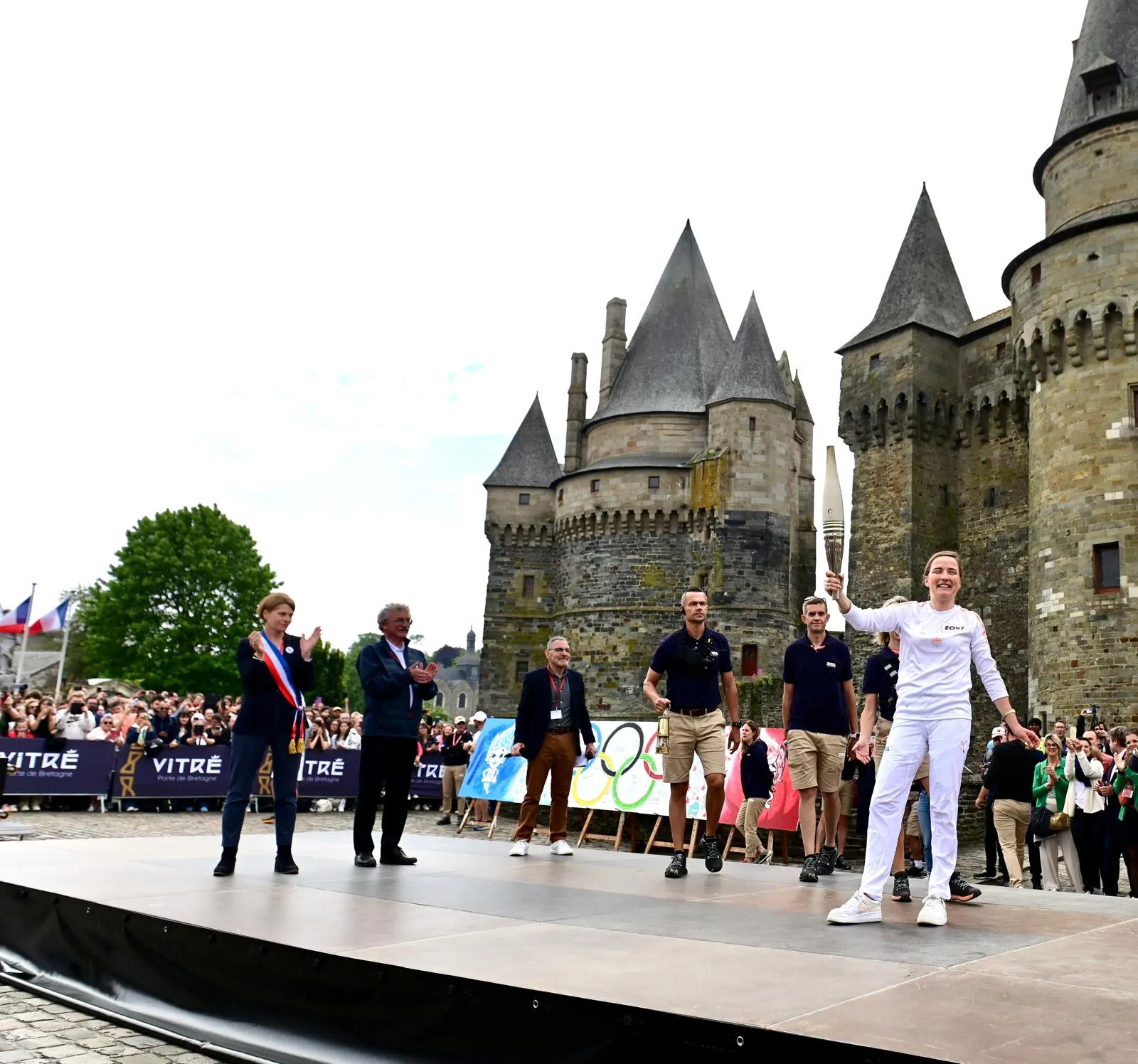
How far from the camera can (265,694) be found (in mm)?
7602

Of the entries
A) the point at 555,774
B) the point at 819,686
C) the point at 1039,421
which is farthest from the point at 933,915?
the point at 1039,421

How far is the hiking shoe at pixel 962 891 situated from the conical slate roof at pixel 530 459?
48.4 meters

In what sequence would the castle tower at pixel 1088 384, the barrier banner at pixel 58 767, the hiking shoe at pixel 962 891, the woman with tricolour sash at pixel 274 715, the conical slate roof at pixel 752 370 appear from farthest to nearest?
the conical slate roof at pixel 752 370, the castle tower at pixel 1088 384, the barrier banner at pixel 58 767, the woman with tricolour sash at pixel 274 715, the hiking shoe at pixel 962 891

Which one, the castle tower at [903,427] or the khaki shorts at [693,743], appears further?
the castle tower at [903,427]

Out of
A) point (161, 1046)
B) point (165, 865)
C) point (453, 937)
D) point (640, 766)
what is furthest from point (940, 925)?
point (640, 766)

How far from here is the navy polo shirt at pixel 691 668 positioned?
7930mm

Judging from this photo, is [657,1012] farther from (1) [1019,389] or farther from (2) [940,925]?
(1) [1019,389]

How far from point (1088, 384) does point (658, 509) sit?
22.2 metres

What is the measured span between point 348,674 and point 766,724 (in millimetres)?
87694

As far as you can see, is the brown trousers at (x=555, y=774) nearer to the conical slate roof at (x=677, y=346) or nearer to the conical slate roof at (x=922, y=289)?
the conical slate roof at (x=922, y=289)

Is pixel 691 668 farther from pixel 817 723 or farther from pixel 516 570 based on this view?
pixel 516 570

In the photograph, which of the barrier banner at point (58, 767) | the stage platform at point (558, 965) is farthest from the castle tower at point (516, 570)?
the stage platform at point (558, 965)

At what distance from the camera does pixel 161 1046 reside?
4.80 meters

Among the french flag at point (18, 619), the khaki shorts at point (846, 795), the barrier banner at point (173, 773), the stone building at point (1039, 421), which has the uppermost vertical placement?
the stone building at point (1039, 421)
